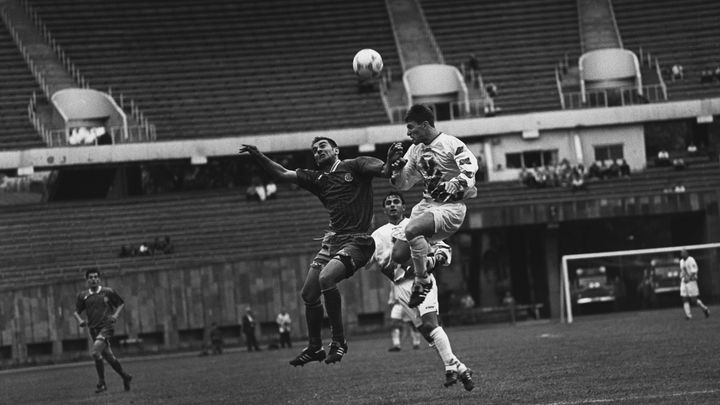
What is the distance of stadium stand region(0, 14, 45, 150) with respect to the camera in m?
50.6

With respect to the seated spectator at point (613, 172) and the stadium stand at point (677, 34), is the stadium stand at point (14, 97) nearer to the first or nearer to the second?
the seated spectator at point (613, 172)

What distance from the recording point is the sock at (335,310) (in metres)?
14.9

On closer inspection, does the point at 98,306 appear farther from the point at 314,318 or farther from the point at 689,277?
the point at 689,277

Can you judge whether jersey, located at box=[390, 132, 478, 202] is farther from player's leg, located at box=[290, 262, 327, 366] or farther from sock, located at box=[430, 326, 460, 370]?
player's leg, located at box=[290, 262, 327, 366]

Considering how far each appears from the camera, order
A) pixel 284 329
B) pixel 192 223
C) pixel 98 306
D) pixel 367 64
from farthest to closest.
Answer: pixel 192 223, pixel 284 329, pixel 98 306, pixel 367 64

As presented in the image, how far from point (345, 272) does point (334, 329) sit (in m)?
0.78

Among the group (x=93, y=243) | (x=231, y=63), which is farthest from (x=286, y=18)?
(x=93, y=243)

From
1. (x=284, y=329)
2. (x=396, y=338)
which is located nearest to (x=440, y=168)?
(x=396, y=338)

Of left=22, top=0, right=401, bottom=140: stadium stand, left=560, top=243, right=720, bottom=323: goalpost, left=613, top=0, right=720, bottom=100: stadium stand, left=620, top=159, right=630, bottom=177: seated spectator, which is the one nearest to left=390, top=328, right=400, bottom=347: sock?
left=560, top=243, right=720, bottom=323: goalpost

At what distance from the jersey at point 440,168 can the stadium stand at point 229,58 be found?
128 ft

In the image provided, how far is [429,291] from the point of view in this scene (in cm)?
1420

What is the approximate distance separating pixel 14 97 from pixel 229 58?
994cm

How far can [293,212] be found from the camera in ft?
160

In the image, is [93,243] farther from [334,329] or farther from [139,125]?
[334,329]
